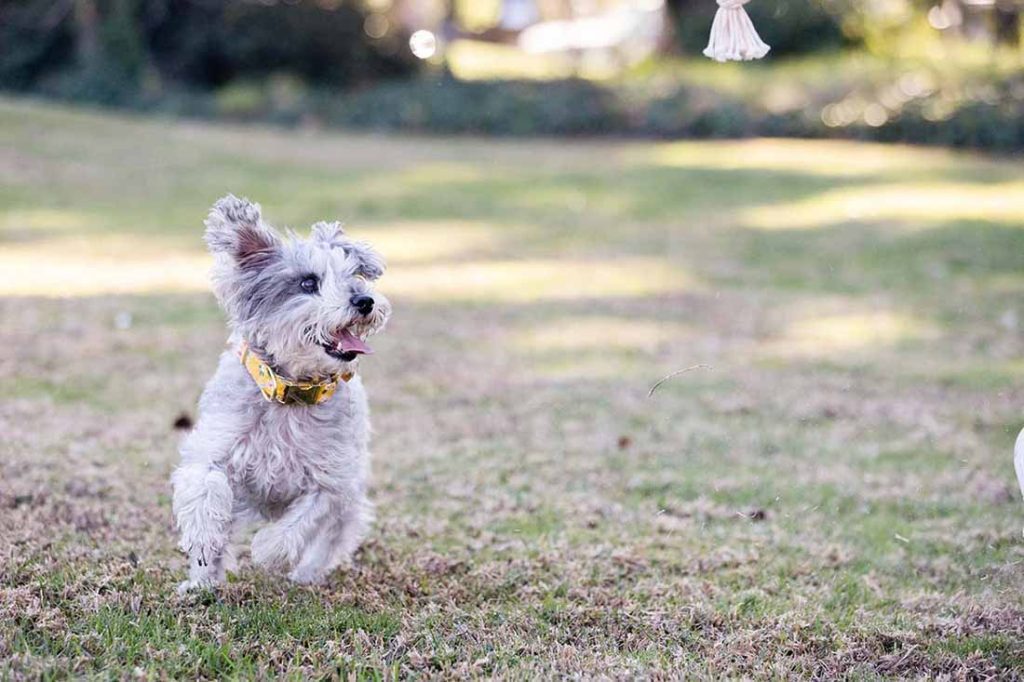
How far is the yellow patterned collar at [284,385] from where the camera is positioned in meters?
4.84

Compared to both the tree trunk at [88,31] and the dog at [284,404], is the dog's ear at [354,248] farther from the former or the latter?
the tree trunk at [88,31]

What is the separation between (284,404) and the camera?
491 centimetres

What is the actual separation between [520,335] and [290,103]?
17.0m

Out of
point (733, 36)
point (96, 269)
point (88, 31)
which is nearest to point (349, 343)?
point (733, 36)

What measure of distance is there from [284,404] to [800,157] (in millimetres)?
16935

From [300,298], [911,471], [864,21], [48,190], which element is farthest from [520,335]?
[864,21]

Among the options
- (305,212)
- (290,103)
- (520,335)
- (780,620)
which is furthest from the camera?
(290,103)

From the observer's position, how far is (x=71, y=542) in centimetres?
509

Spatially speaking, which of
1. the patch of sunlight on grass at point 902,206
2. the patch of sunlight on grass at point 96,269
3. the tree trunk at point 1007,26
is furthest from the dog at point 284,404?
the tree trunk at point 1007,26

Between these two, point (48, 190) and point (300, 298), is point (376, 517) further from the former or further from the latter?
→ point (48, 190)

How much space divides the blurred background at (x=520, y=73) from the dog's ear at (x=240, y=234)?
17.9 meters

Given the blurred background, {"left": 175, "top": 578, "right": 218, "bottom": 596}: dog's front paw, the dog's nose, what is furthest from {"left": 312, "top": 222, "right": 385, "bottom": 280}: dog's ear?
the blurred background

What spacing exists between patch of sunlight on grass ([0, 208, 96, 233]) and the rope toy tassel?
1097 centimetres

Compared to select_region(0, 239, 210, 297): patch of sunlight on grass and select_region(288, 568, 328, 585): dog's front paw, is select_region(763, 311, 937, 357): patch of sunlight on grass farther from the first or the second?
select_region(288, 568, 328, 585): dog's front paw
